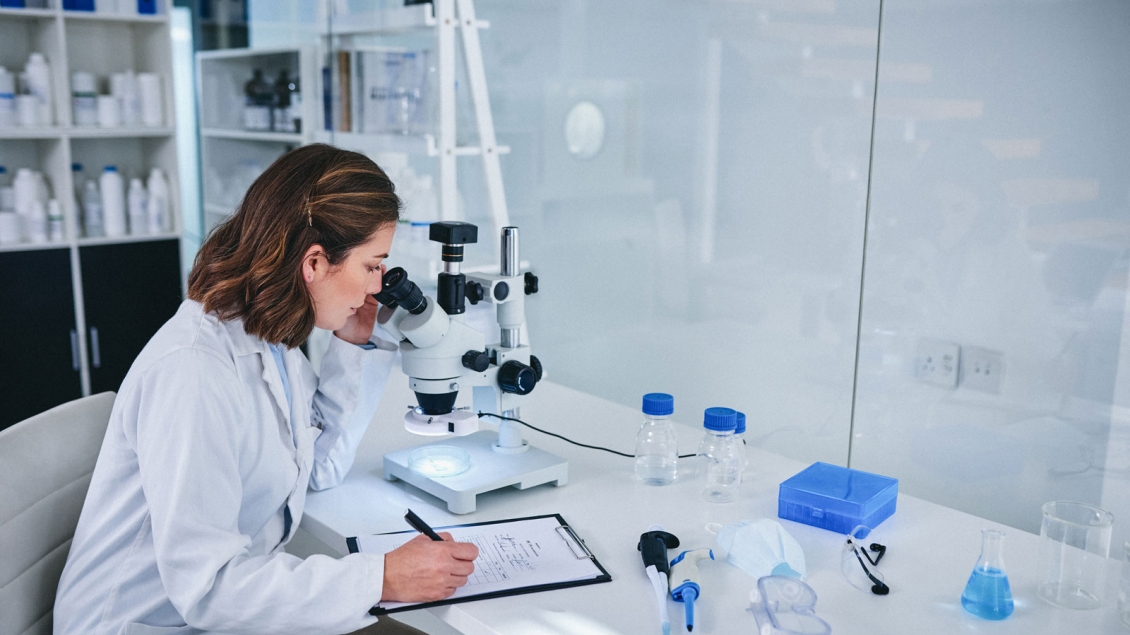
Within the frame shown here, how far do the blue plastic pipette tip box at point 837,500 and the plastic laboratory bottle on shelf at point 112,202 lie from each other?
2728 millimetres

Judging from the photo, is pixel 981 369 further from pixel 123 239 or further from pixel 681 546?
pixel 123 239

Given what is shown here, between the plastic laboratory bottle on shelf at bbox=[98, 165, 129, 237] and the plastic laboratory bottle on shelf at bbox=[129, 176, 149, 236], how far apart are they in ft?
0.11

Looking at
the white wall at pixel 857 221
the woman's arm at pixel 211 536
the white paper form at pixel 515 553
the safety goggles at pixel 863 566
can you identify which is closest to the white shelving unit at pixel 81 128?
the white wall at pixel 857 221

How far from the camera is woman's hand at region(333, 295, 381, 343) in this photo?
157 centimetres

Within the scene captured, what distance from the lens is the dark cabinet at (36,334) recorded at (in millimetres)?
2963

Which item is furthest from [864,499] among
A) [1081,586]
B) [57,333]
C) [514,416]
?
[57,333]

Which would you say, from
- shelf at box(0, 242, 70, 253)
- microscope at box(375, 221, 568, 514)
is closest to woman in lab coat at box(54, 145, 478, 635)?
microscope at box(375, 221, 568, 514)

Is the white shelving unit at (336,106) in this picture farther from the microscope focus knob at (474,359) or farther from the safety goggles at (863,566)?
the safety goggles at (863,566)

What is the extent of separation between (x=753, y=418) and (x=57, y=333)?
2.39 metres

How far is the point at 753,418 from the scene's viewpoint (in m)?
2.34

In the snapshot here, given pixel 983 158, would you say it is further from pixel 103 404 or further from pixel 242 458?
pixel 103 404

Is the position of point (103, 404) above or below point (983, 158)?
below

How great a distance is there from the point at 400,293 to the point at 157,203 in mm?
2356

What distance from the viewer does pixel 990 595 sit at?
1.13 m
